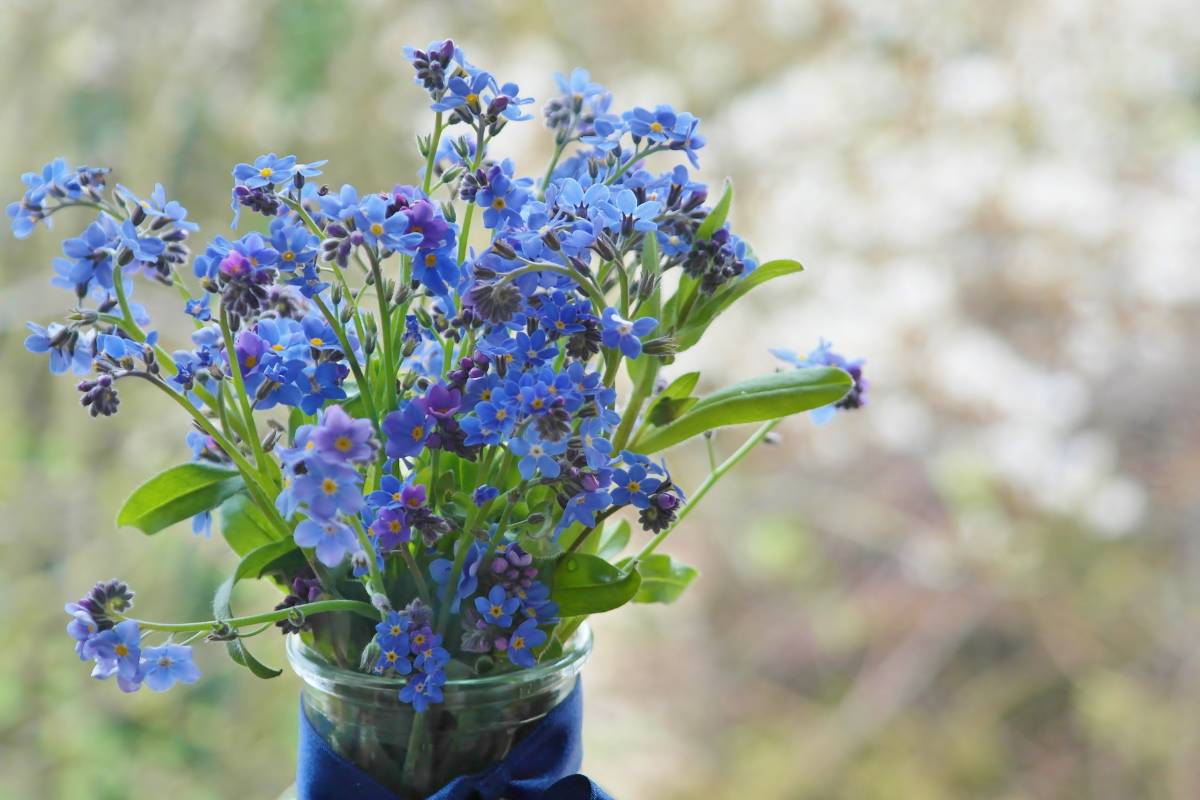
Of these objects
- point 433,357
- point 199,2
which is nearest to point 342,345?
point 433,357

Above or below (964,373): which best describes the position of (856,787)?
below

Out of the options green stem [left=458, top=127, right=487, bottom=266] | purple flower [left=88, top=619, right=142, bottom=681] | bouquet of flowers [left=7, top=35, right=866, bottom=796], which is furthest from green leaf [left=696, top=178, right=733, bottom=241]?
purple flower [left=88, top=619, right=142, bottom=681]

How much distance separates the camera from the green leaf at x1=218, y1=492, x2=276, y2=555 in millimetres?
619

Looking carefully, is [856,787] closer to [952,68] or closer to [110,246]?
[952,68]

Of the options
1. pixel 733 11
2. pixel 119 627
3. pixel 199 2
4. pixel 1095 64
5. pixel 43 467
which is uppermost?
pixel 733 11

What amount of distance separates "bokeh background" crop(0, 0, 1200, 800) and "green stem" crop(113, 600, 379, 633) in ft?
5.04

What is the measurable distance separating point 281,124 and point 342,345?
1.69 meters

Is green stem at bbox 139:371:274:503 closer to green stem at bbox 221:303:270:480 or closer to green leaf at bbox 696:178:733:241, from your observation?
green stem at bbox 221:303:270:480

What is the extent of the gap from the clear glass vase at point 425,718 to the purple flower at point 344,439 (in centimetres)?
15

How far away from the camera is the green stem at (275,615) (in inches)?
19.4

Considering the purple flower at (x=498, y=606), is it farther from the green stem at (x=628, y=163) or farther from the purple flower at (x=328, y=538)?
the green stem at (x=628, y=163)

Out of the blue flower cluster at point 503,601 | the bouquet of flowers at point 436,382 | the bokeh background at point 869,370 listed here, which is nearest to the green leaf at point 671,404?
the bouquet of flowers at point 436,382

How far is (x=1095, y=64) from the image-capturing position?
2.20 m

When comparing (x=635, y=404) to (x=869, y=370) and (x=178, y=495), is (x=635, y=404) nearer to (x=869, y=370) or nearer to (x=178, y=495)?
(x=178, y=495)
